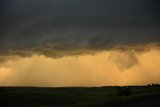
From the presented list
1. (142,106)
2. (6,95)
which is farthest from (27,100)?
(142,106)

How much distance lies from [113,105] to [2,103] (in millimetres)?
26085

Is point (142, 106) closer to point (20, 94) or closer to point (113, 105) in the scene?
point (113, 105)

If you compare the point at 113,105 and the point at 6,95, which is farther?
the point at 6,95

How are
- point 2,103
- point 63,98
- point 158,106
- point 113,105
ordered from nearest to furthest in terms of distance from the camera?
point 158,106 < point 113,105 < point 2,103 < point 63,98

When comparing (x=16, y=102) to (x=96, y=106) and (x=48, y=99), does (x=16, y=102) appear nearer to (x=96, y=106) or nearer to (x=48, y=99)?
(x=48, y=99)

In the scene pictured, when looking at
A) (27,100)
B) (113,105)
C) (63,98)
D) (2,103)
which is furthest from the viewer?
(63,98)

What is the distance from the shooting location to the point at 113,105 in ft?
152

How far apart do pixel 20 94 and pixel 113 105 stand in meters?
32.8

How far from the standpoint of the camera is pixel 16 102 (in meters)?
64.6

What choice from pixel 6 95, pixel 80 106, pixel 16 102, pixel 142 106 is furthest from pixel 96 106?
pixel 6 95

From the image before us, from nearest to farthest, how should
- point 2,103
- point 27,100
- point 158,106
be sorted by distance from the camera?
1. point 158,106
2. point 2,103
3. point 27,100

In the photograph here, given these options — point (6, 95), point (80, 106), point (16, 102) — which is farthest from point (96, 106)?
point (6, 95)

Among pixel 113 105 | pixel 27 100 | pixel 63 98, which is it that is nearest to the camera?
pixel 113 105

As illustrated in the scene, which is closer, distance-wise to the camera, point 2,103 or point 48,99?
point 2,103
